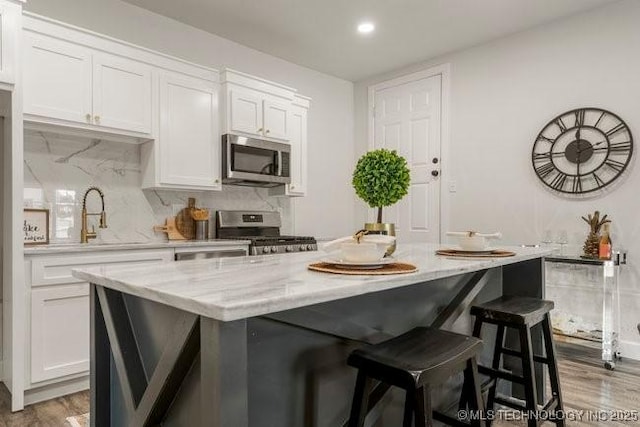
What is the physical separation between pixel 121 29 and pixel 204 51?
2.49ft

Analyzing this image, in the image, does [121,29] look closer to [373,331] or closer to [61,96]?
[61,96]

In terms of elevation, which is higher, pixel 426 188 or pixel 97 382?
pixel 426 188

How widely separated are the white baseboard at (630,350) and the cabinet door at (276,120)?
11.0 ft

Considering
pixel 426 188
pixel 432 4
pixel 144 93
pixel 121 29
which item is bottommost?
pixel 426 188

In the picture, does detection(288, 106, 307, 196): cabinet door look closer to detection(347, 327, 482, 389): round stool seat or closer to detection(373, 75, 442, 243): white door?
detection(373, 75, 442, 243): white door

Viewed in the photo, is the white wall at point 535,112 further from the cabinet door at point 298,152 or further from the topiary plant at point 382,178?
the topiary plant at point 382,178

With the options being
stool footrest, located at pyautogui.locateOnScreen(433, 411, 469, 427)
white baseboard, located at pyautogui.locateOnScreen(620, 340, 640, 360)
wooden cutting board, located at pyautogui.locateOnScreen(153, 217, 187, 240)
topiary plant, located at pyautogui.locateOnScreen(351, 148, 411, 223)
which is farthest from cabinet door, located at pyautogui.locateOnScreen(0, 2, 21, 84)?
white baseboard, located at pyautogui.locateOnScreen(620, 340, 640, 360)

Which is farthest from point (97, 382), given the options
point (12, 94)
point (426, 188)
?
point (426, 188)

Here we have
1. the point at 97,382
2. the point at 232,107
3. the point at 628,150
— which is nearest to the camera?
the point at 97,382

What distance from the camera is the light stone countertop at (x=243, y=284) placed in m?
0.82

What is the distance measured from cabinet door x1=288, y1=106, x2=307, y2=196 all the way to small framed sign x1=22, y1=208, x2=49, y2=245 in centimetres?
209

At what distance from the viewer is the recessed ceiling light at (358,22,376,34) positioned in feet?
12.2

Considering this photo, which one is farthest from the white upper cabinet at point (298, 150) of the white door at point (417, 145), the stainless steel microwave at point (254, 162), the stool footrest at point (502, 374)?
the stool footrest at point (502, 374)

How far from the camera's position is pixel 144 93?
312 cm
